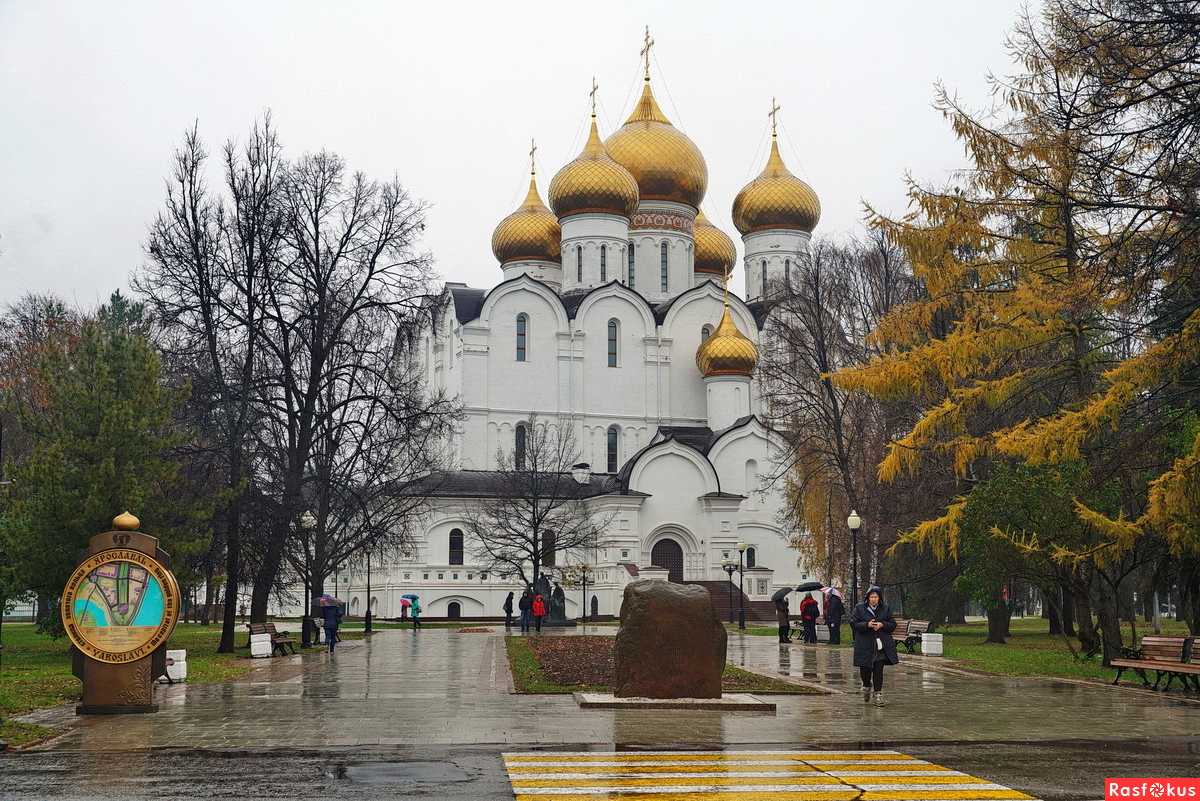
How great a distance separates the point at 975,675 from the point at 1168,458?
464cm

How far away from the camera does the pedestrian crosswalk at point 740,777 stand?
8719mm

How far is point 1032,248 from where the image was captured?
2294 centimetres

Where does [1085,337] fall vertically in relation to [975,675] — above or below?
above

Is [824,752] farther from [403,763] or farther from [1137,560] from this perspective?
[1137,560]

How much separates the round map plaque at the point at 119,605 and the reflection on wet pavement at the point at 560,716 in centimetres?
81

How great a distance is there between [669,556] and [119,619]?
131 feet

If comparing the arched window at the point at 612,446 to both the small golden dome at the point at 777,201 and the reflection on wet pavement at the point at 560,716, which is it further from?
the reflection on wet pavement at the point at 560,716

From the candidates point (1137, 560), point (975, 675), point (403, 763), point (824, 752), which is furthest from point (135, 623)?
point (1137, 560)

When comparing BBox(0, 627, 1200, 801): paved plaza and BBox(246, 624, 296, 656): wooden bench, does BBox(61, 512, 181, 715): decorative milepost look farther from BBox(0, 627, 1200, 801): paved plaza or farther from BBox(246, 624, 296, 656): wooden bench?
BBox(246, 624, 296, 656): wooden bench

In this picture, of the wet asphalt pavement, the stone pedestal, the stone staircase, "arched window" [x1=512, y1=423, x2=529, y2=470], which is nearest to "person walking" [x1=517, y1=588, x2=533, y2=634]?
the stone staircase

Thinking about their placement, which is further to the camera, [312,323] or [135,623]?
[312,323]

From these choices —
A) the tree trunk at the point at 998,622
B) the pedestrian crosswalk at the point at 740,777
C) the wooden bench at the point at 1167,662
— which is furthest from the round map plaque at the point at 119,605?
the tree trunk at the point at 998,622

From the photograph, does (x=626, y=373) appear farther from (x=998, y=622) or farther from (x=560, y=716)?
(x=560, y=716)

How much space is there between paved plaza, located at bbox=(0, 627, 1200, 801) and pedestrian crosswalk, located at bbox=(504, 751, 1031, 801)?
0.20m
